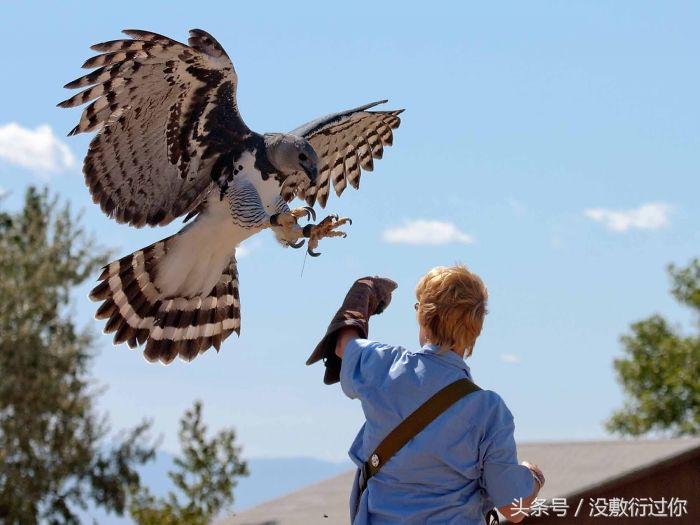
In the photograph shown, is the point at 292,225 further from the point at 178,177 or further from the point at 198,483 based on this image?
the point at 198,483

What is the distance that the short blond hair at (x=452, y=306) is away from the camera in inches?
113

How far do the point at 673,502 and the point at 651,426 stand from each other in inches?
729

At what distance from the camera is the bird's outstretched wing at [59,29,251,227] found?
514cm

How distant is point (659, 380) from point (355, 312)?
24.1 m

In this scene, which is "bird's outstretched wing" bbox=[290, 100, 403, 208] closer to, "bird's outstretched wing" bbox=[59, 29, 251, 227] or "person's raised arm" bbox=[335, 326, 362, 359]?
"bird's outstretched wing" bbox=[59, 29, 251, 227]

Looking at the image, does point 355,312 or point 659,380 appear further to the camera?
point 659,380

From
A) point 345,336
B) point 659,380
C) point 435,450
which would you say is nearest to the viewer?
point 435,450

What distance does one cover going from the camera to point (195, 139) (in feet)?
18.9

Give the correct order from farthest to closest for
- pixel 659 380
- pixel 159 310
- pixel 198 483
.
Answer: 1. pixel 659 380
2. pixel 198 483
3. pixel 159 310

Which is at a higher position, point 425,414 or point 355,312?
point 355,312

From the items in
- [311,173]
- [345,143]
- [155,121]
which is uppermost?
[345,143]

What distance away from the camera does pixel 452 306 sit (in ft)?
9.48

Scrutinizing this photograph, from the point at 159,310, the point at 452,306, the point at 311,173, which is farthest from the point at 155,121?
the point at 452,306

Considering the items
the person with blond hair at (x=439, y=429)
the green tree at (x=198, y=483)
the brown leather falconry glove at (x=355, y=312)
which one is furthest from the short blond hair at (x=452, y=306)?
the green tree at (x=198, y=483)
